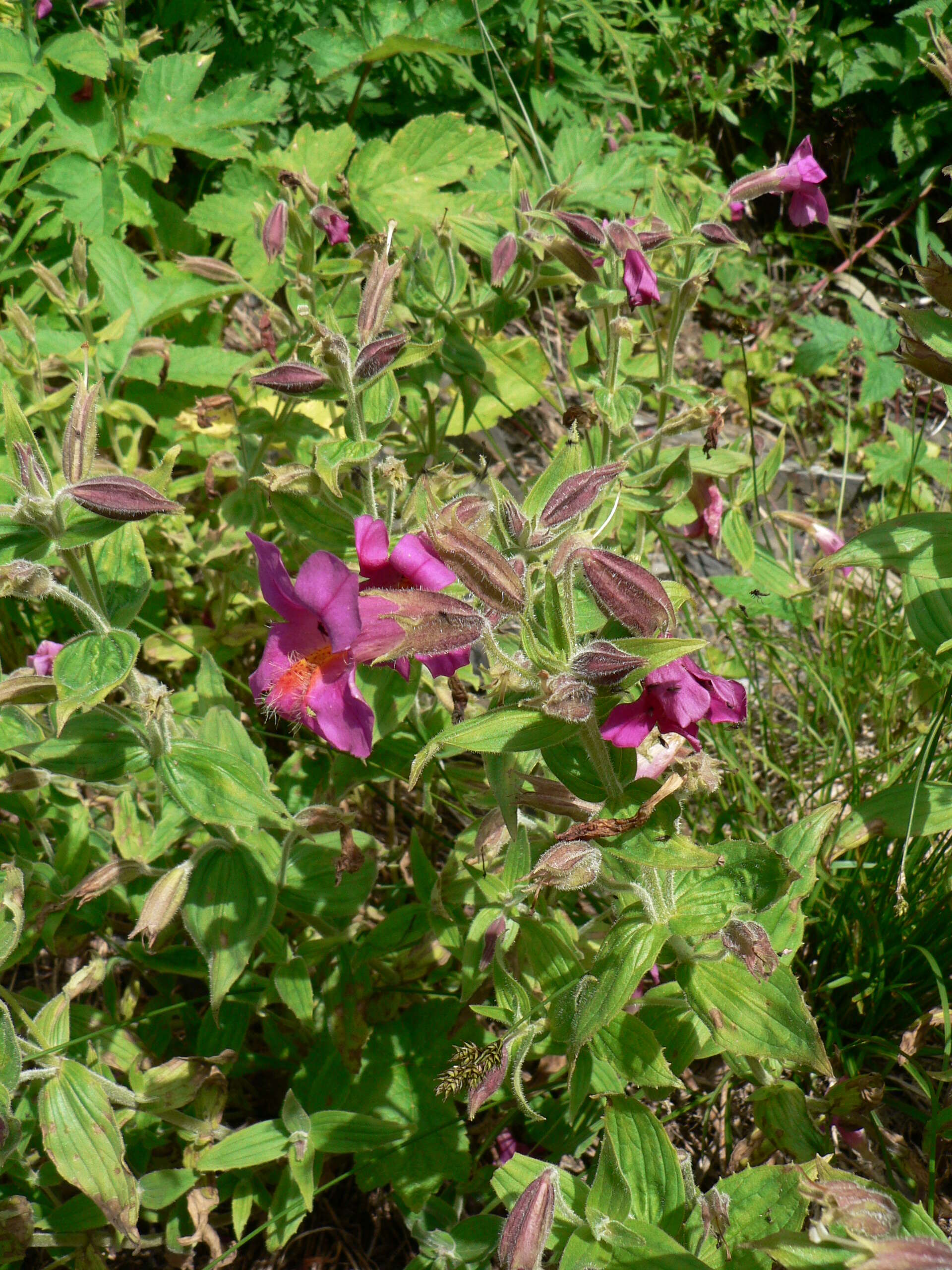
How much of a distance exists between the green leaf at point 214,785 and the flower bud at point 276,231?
120 cm

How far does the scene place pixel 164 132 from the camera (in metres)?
3.08

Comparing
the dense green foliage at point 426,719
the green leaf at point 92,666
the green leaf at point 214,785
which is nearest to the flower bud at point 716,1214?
the dense green foliage at point 426,719

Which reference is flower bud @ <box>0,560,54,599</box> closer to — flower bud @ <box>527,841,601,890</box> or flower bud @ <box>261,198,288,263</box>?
flower bud @ <box>527,841,601,890</box>

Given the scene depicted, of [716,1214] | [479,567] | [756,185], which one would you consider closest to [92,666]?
[479,567]

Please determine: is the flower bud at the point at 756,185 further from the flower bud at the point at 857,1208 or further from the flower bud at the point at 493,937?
the flower bud at the point at 857,1208

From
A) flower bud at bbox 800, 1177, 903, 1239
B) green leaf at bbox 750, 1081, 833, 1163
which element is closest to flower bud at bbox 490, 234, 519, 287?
green leaf at bbox 750, 1081, 833, 1163

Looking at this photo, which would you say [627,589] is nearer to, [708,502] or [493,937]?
[493,937]

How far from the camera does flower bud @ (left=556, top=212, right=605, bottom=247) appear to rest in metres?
2.14

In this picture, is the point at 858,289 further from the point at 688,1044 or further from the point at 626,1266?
the point at 626,1266

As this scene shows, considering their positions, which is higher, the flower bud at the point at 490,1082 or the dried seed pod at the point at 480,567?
the dried seed pod at the point at 480,567

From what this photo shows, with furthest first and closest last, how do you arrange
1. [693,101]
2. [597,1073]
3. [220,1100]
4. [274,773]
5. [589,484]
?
1. [693,101]
2. [274,773]
3. [220,1100]
4. [597,1073]
5. [589,484]

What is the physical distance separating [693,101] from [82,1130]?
14.1ft

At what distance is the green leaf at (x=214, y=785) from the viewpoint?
1615mm

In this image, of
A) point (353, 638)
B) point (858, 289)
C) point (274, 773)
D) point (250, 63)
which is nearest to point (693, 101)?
point (858, 289)
